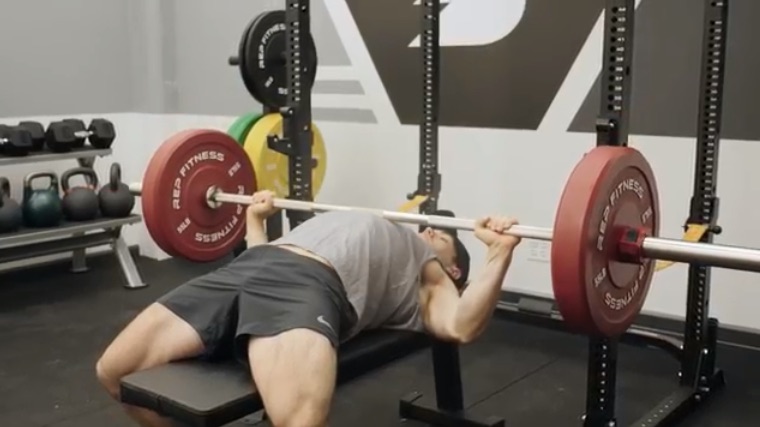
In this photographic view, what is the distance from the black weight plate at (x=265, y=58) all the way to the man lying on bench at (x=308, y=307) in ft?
4.16

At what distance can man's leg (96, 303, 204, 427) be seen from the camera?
216cm

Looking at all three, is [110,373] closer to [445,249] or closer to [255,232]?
[255,232]

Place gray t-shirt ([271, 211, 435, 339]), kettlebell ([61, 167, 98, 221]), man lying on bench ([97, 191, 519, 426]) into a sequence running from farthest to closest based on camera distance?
kettlebell ([61, 167, 98, 221]) → gray t-shirt ([271, 211, 435, 339]) → man lying on bench ([97, 191, 519, 426])

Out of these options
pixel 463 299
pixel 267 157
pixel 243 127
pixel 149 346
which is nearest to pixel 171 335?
pixel 149 346

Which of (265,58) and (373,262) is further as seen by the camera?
(265,58)

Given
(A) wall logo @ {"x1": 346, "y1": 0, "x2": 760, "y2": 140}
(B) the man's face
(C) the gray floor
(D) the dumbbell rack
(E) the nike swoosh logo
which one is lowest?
(C) the gray floor

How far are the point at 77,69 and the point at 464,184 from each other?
2.26m

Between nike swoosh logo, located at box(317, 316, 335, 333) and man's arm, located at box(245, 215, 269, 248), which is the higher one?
man's arm, located at box(245, 215, 269, 248)

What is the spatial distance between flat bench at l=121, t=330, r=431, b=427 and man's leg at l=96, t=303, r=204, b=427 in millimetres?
48

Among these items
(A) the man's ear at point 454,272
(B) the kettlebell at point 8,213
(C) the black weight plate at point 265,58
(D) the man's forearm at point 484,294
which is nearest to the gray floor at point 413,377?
(B) the kettlebell at point 8,213

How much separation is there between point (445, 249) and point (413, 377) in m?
0.69

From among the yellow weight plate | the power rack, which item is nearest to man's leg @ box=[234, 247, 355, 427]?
the power rack

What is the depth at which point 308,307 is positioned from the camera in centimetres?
210

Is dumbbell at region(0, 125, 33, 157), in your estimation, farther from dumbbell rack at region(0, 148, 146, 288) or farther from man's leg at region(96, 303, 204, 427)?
man's leg at region(96, 303, 204, 427)
